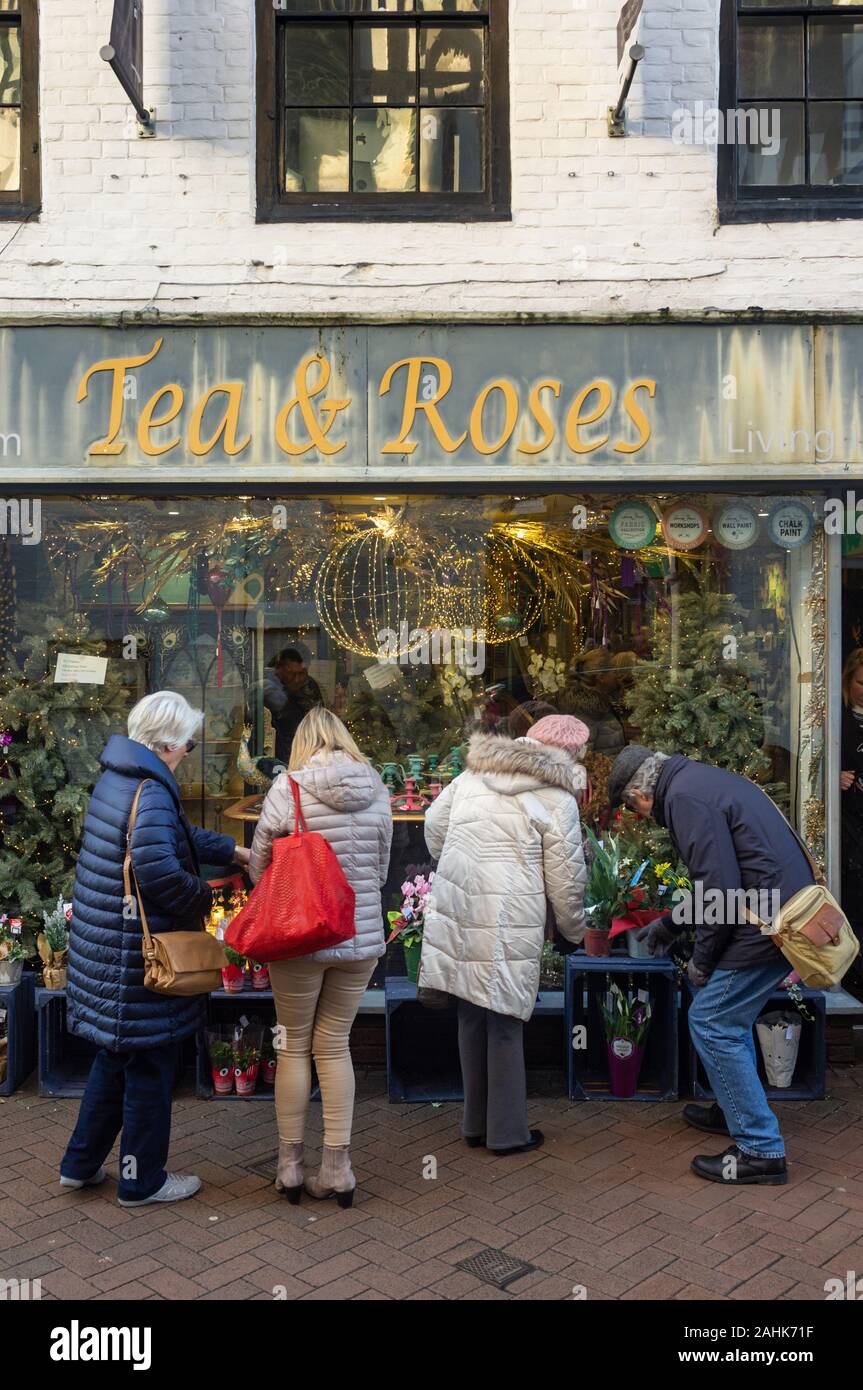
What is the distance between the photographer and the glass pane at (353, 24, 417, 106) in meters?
6.59

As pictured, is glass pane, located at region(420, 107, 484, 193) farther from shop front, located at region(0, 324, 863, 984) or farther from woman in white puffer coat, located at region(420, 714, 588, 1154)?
woman in white puffer coat, located at region(420, 714, 588, 1154)

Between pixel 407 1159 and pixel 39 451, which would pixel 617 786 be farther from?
pixel 39 451

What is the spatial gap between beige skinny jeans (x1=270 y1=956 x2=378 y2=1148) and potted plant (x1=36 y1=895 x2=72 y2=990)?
5.72ft

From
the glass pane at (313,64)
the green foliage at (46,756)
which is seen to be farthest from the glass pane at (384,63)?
the green foliage at (46,756)

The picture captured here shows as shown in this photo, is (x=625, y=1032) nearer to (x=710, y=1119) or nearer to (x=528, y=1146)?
(x=710, y=1119)

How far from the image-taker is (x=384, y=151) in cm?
658

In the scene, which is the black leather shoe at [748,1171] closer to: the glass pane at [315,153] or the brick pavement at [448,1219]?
the brick pavement at [448,1219]

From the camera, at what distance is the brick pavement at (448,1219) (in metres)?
3.94

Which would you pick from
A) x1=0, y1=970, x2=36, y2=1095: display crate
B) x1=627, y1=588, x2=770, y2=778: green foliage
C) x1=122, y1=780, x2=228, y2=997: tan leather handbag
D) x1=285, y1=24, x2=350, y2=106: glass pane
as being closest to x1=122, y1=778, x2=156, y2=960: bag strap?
x1=122, y1=780, x2=228, y2=997: tan leather handbag

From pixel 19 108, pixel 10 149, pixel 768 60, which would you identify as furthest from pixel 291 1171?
pixel 768 60

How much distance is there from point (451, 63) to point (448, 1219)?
592 cm

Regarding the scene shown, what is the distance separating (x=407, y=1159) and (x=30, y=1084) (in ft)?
6.86

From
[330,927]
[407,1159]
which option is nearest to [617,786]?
[330,927]

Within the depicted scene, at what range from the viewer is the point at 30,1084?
5.83 meters
